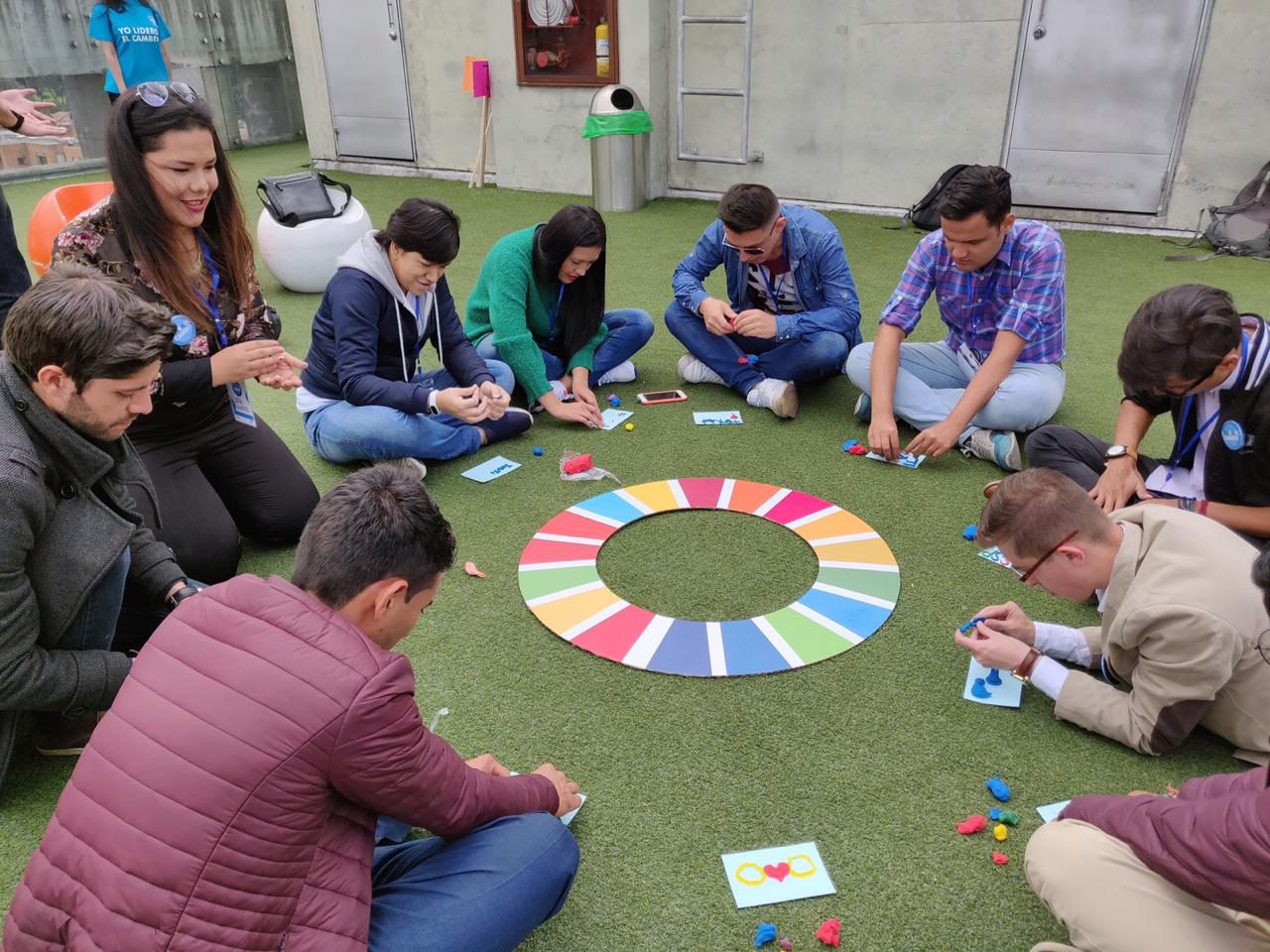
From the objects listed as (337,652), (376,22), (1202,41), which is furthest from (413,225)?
(376,22)

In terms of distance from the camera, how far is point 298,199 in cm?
578

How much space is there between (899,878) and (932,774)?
1.08 feet

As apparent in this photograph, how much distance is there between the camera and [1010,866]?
1.88 meters

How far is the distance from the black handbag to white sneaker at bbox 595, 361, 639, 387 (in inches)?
95.8

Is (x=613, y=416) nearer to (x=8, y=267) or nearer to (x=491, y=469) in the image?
(x=491, y=469)

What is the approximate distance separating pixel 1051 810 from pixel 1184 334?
1.31m

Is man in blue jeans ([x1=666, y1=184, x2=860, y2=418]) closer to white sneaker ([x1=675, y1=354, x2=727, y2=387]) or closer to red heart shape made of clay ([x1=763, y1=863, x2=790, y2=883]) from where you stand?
white sneaker ([x1=675, y1=354, x2=727, y2=387])

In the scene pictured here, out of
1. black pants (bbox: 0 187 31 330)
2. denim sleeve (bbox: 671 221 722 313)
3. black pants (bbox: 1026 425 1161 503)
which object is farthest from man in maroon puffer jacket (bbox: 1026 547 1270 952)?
black pants (bbox: 0 187 31 330)

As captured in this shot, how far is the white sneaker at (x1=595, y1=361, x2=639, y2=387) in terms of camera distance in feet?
15.0

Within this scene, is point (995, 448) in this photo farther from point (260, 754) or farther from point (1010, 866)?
point (260, 754)

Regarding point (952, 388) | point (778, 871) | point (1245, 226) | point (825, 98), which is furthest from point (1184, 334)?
point (825, 98)

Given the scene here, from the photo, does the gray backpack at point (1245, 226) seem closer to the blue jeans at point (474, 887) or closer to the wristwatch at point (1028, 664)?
the wristwatch at point (1028, 664)

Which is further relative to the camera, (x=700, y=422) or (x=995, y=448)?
(x=700, y=422)

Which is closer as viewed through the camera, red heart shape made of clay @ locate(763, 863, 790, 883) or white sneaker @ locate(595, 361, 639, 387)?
red heart shape made of clay @ locate(763, 863, 790, 883)
